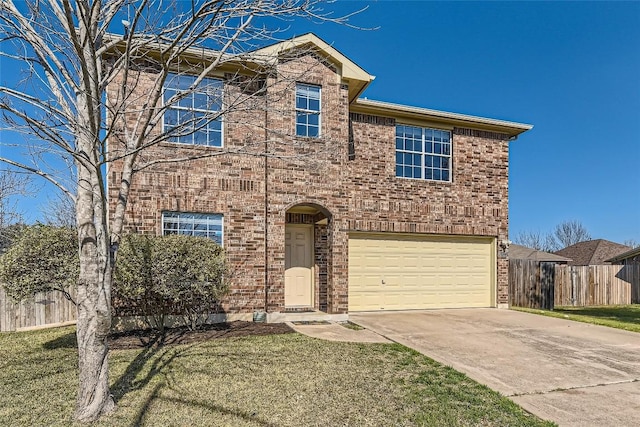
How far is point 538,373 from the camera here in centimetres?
590

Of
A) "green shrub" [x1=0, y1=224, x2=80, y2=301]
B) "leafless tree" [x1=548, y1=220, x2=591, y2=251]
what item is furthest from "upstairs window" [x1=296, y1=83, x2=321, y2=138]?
"leafless tree" [x1=548, y1=220, x2=591, y2=251]

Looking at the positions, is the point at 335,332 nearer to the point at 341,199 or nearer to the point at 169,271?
the point at 341,199

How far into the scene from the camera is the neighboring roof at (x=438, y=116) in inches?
445

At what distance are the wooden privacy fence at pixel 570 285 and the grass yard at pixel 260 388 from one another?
349 inches

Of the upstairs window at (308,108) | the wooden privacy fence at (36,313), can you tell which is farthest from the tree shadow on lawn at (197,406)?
the upstairs window at (308,108)

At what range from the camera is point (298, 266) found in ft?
36.0

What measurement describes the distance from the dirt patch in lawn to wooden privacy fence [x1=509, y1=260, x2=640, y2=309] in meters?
9.35

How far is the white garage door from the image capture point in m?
11.4

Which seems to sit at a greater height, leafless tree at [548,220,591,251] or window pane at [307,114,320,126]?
window pane at [307,114,320,126]

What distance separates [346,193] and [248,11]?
20.2 feet

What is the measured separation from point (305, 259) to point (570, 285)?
1290 centimetres

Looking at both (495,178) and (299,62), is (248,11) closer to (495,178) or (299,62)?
(299,62)

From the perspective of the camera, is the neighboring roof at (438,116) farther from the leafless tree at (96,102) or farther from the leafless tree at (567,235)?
the leafless tree at (567,235)

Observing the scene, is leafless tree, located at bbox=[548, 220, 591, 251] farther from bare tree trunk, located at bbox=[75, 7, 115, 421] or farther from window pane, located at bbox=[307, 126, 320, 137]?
bare tree trunk, located at bbox=[75, 7, 115, 421]
